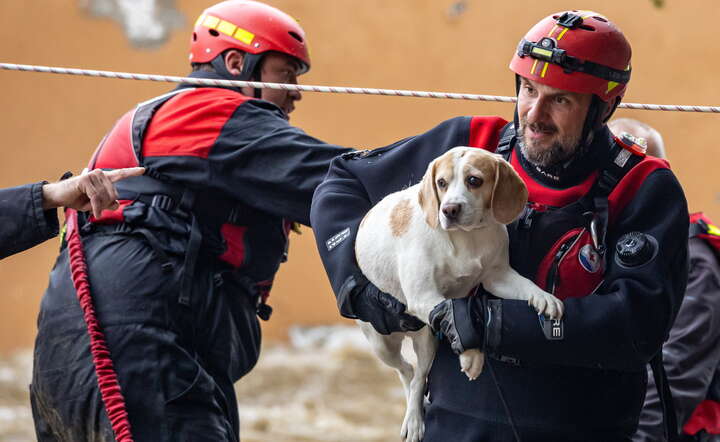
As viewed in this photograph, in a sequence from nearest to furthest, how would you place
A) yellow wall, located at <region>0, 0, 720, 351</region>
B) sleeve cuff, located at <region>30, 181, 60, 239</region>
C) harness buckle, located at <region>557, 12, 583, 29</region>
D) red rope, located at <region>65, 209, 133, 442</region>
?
harness buckle, located at <region>557, 12, 583, 29</region>
sleeve cuff, located at <region>30, 181, 60, 239</region>
red rope, located at <region>65, 209, 133, 442</region>
yellow wall, located at <region>0, 0, 720, 351</region>

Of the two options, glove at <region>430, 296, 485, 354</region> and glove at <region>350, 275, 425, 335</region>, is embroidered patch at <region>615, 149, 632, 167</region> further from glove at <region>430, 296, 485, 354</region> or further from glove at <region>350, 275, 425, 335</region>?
glove at <region>350, 275, 425, 335</region>

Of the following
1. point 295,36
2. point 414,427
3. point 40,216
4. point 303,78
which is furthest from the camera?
point 303,78

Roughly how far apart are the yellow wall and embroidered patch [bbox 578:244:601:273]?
5383mm

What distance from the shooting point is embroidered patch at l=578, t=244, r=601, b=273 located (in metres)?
2.89

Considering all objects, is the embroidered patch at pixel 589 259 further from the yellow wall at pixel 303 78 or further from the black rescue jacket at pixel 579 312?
the yellow wall at pixel 303 78

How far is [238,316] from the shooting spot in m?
4.05

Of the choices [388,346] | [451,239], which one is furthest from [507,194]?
[388,346]

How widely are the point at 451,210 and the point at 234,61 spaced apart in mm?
1923

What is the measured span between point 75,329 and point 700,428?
2314 mm

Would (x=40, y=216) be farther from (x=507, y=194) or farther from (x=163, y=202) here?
(x=507, y=194)

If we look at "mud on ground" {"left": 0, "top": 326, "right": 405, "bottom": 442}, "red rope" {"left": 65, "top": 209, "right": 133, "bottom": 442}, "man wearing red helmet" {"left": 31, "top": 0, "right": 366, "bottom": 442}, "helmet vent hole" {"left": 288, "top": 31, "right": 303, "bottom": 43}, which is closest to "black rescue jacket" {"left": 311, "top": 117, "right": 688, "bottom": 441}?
"man wearing red helmet" {"left": 31, "top": 0, "right": 366, "bottom": 442}

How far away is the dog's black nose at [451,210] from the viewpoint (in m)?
2.72

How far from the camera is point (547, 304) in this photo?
2.77m

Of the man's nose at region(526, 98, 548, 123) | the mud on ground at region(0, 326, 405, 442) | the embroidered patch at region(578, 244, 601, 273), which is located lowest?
the mud on ground at region(0, 326, 405, 442)
